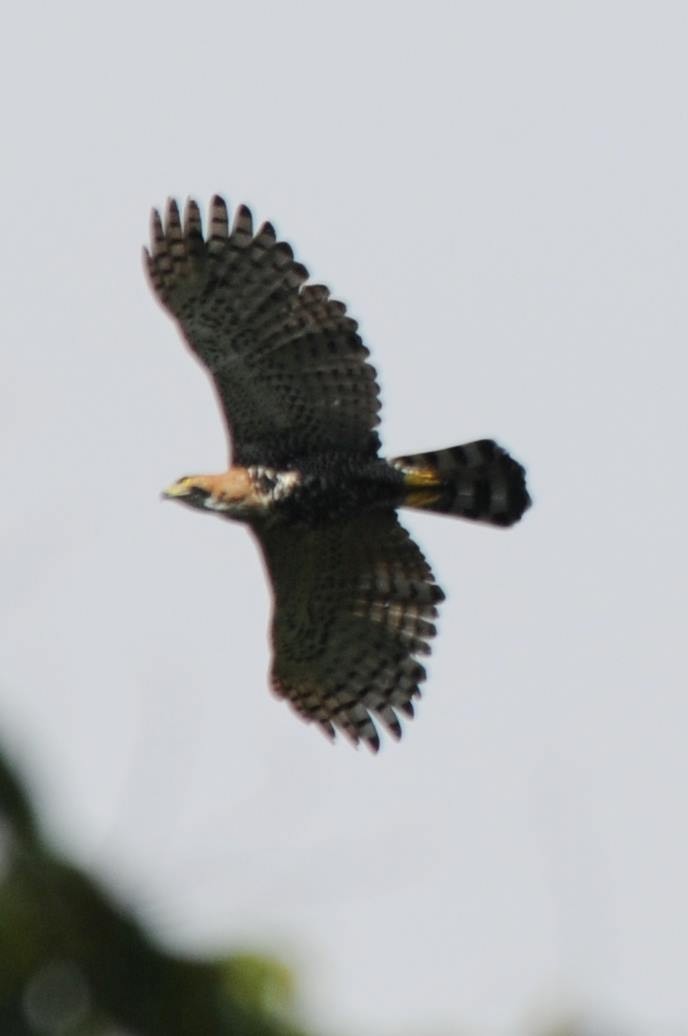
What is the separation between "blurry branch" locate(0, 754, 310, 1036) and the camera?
2131 millimetres

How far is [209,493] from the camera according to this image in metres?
9.88

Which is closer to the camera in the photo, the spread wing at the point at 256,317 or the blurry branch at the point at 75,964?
the blurry branch at the point at 75,964

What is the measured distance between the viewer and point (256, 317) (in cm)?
970

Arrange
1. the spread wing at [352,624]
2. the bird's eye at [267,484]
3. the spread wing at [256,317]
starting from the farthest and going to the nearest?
1. the spread wing at [352,624]
2. the bird's eye at [267,484]
3. the spread wing at [256,317]

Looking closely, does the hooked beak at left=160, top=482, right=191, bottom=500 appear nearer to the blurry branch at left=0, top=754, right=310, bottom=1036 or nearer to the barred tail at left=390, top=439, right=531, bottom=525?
the barred tail at left=390, top=439, right=531, bottom=525

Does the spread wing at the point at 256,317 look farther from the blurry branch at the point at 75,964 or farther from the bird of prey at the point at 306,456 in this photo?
the blurry branch at the point at 75,964

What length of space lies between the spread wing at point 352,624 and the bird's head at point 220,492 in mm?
471

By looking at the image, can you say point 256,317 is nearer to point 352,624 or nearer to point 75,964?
point 352,624

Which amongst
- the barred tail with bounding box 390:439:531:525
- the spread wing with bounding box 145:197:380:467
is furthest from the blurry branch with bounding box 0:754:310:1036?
the barred tail with bounding box 390:439:531:525

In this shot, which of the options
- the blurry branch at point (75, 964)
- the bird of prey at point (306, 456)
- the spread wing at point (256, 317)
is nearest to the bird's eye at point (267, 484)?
the bird of prey at point (306, 456)

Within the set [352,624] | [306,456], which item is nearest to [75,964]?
[306,456]

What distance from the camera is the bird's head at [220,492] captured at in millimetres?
9883

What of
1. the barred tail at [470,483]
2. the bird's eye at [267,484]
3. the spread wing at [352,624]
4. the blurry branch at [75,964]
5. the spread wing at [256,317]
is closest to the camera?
the blurry branch at [75,964]

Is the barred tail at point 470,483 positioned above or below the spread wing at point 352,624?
above
